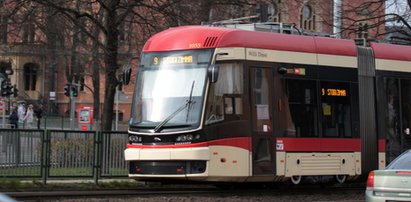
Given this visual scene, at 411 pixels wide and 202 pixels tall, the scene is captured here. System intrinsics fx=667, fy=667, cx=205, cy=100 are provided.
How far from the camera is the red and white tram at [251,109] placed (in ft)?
45.3

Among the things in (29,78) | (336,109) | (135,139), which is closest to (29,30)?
(135,139)

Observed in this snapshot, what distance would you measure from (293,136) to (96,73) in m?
19.9

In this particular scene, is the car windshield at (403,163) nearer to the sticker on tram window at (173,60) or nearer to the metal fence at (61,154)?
the sticker on tram window at (173,60)

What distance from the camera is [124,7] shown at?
68.0 ft

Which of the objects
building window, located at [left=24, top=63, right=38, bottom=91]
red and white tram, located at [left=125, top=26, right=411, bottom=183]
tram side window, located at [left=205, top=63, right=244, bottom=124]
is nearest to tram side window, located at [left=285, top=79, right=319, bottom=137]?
red and white tram, located at [left=125, top=26, right=411, bottom=183]

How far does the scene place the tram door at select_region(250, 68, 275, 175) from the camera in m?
14.4

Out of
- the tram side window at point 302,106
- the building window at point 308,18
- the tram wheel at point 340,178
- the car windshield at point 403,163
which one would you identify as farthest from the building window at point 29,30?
the building window at point 308,18

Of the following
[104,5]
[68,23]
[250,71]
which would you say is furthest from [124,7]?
[250,71]

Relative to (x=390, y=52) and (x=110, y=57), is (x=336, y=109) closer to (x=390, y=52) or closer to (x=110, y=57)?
(x=390, y=52)

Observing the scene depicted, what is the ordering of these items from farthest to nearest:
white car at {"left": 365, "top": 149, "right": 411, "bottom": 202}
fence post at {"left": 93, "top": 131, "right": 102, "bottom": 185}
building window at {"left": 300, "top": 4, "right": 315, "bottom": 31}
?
building window at {"left": 300, "top": 4, "right": 315, "bottom": 31} → fence post at {"left": 93, "top": 131, "right": 102, "bottom": 185} → white car at {"left": 365, "top": 149, "right": 411, "bottom": 202}

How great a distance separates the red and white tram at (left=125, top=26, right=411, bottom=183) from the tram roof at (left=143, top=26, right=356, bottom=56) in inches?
0.9

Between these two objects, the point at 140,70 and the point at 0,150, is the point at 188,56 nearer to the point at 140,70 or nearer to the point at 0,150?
the point at 140,70

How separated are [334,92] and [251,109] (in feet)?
8.88

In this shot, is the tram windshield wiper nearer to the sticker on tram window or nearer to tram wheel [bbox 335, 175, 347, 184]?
the sticker on tram window
